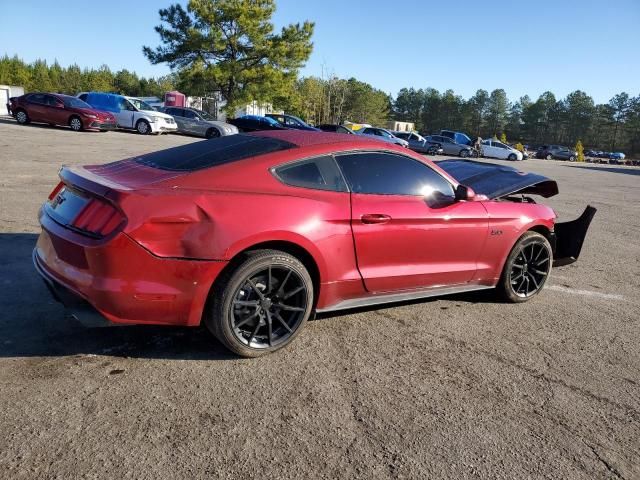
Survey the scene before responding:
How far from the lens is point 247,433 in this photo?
2.61 m

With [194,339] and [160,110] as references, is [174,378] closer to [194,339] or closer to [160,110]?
[194,339]

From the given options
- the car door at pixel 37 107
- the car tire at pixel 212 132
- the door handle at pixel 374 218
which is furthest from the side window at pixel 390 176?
the car tire at pixel 212 132

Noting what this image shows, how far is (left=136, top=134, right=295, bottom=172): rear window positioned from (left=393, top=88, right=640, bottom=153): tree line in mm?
110817

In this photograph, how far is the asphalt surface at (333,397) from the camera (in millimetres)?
2432

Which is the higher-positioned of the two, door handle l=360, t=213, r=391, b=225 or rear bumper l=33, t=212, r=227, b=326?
door handle l=360, t=213, r=391, b=225

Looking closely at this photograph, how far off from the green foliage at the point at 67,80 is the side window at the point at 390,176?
6578 centimetres

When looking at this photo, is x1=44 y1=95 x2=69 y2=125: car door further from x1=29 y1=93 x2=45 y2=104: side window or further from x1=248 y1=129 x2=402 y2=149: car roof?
x1=248 y1=129 x2=402 y2=149: car roof

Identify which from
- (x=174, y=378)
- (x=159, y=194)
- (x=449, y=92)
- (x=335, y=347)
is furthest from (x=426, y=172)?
(x=449, y=92)

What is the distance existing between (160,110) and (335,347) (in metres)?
28.0

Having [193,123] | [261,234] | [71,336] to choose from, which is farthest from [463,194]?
[193,123]

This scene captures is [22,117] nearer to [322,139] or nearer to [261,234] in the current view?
[322,139]

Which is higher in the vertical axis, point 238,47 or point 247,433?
point 238,47

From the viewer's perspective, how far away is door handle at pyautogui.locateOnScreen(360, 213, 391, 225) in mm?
3664

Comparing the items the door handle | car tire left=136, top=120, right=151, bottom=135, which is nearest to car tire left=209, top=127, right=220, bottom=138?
car tire left=136, top=120, right=151, bottom=135
